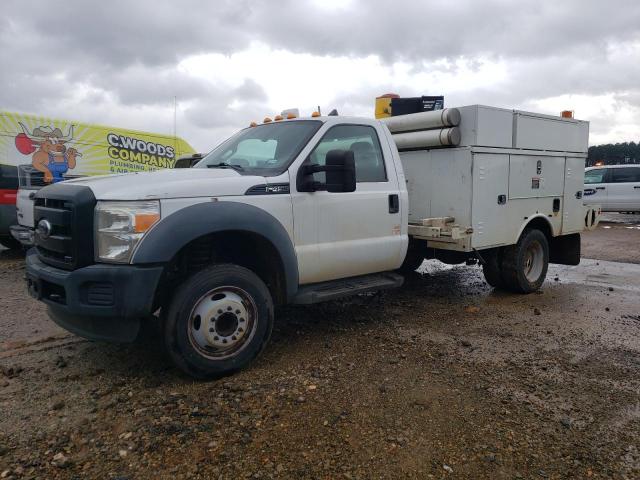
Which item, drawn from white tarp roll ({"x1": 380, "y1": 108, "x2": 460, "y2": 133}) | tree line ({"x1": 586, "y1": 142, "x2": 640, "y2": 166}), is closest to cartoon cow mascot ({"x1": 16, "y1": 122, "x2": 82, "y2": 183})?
white tarp roll ({"x1": 380, "y1": 108, "x2": 460, "y2": 133})

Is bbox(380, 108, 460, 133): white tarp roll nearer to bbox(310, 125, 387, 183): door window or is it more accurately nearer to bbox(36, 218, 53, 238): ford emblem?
bbox(310, 125, 387, 183): door window

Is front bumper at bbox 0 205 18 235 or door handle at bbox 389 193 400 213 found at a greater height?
door handle at bbox 389 193 400 213

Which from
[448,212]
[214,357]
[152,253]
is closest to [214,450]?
[214,357]

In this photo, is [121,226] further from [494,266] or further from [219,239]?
[494,266]

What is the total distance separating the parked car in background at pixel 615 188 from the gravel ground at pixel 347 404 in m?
13.1

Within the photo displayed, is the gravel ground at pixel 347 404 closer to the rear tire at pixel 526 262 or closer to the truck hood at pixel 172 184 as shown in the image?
the rear tire at pixel 526 262

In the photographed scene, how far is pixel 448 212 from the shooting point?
5699 mm

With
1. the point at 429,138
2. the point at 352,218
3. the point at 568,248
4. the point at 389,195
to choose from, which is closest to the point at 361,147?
the point at 389,195

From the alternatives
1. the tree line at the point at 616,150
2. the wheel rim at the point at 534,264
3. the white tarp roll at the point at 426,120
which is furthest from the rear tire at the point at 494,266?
the tree line at the point at 616,150

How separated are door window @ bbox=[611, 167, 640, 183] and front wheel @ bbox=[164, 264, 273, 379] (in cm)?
1650

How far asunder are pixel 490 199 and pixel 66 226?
4311 millimetres

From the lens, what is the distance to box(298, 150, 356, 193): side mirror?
396 centimetres

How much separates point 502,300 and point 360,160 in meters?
2.84

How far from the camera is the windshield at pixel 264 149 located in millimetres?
4289
